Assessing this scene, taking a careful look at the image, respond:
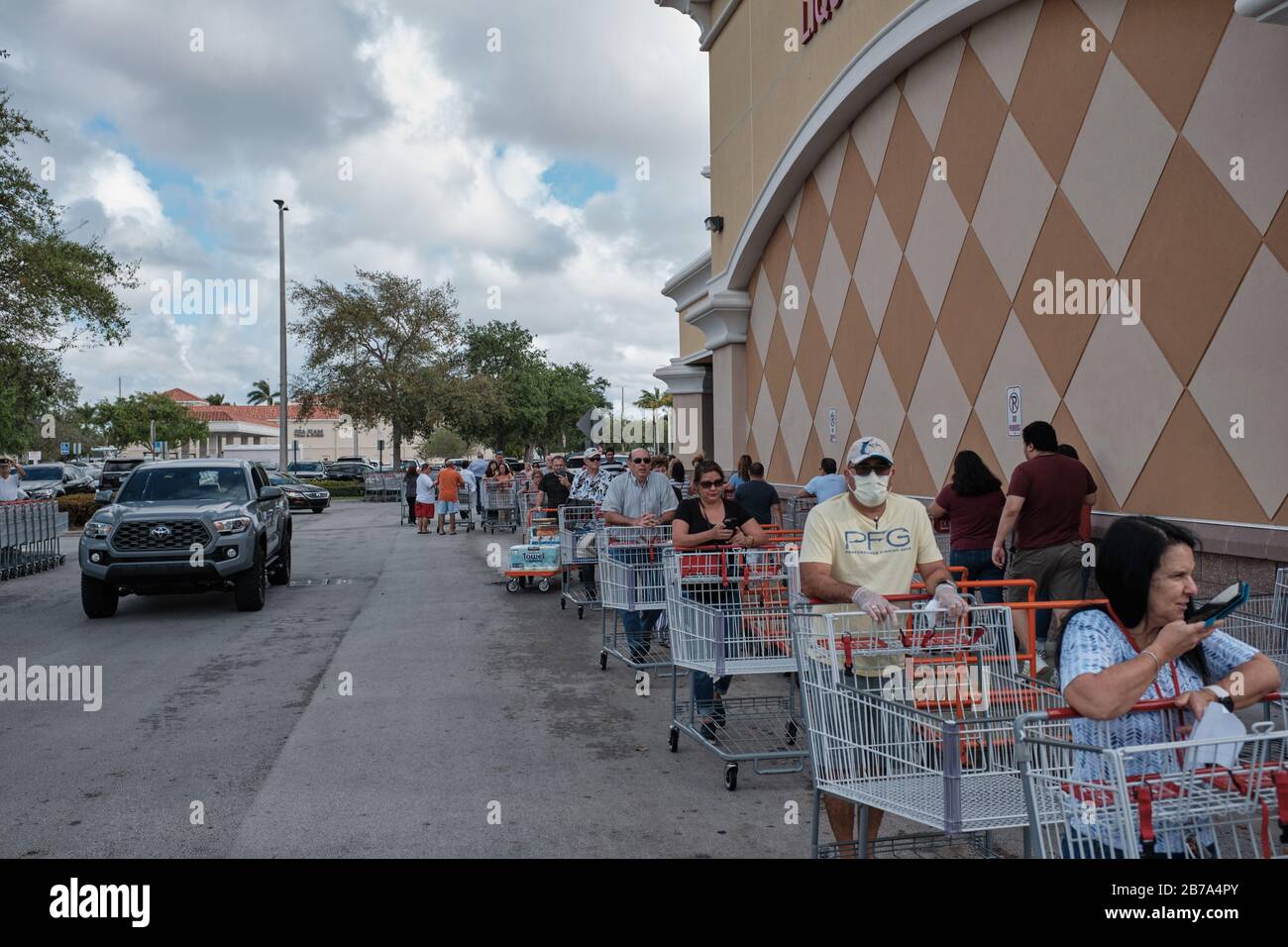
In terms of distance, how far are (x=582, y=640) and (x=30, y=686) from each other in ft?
16.9

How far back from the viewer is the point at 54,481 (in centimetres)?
4562

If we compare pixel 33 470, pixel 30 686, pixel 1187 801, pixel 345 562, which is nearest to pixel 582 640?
pixel 30 686

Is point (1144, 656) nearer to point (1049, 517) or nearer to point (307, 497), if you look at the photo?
point (1049, 517)

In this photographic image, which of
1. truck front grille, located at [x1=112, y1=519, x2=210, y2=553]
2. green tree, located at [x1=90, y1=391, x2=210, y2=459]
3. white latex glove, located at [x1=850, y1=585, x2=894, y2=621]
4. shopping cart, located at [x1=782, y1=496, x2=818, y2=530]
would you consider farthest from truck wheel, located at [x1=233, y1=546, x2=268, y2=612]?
green tree, located at [x1=90, y1=391, x2=210, y2=459]

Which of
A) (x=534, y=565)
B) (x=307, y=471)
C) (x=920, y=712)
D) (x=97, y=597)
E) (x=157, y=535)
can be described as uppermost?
(x=307, y=471)

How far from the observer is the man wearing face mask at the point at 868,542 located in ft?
16.7

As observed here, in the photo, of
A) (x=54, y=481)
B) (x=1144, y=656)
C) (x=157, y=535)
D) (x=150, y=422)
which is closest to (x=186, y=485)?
(x=157, y=535)

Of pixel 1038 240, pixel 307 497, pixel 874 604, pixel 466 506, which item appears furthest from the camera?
pixel 307 497

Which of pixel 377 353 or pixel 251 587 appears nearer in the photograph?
pixel 251 587

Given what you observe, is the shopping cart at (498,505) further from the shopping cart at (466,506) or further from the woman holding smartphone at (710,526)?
the woman holding smartphone at (710,526)

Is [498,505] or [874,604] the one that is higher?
[498,505]

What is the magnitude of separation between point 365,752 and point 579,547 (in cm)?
629

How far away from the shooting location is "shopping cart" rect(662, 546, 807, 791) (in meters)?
6.50

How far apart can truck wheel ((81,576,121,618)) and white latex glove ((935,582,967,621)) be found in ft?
36.7
